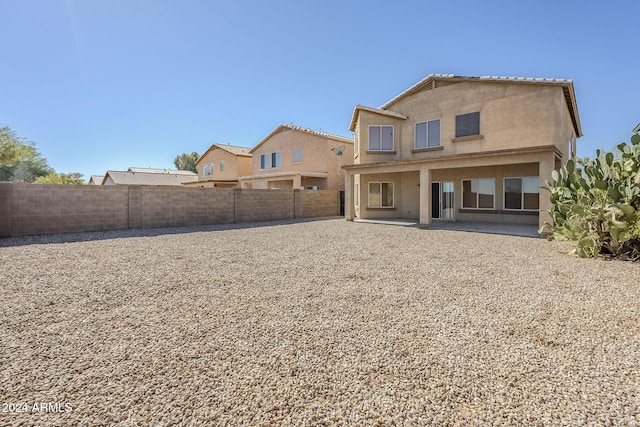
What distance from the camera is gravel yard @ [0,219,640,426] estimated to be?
2.47 meters

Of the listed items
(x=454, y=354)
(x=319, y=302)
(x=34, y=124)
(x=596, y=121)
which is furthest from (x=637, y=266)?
(x=34, y=124)

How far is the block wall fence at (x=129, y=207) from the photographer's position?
481 inches

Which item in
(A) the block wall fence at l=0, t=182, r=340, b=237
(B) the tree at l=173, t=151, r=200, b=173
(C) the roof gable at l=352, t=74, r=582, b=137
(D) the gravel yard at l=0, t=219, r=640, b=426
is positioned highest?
(B) the tree at l=173, t=151, r=200, b=173

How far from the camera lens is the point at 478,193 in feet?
56.3

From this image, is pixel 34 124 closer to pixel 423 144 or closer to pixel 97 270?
pixel 97 270

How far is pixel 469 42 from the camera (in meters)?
13.7

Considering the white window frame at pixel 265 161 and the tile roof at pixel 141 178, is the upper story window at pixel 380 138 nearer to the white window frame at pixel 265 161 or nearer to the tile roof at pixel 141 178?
the white window frame at pixel 265 161

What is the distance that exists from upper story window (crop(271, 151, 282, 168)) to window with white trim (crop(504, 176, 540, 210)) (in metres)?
19.2

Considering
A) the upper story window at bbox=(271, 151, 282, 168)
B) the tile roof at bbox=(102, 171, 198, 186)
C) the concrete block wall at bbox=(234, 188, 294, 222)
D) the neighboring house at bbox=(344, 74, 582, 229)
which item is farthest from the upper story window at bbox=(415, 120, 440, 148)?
the tile roof at bbox=(102, 171, 198, 186)

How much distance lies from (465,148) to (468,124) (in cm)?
126

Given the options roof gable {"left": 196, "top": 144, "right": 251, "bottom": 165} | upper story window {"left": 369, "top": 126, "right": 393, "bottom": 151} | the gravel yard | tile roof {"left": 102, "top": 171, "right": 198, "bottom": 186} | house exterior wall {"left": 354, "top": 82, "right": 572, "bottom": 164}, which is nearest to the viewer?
the gravel yard

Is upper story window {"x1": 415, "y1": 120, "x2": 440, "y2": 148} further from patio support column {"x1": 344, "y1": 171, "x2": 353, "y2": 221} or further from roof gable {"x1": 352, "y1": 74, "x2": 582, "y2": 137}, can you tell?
patio support column {"x1": 344, "y1": 171, "x2": 353, "y2": 221}

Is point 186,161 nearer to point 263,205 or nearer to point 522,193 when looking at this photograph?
point 263,205

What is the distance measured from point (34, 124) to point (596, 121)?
167ft
